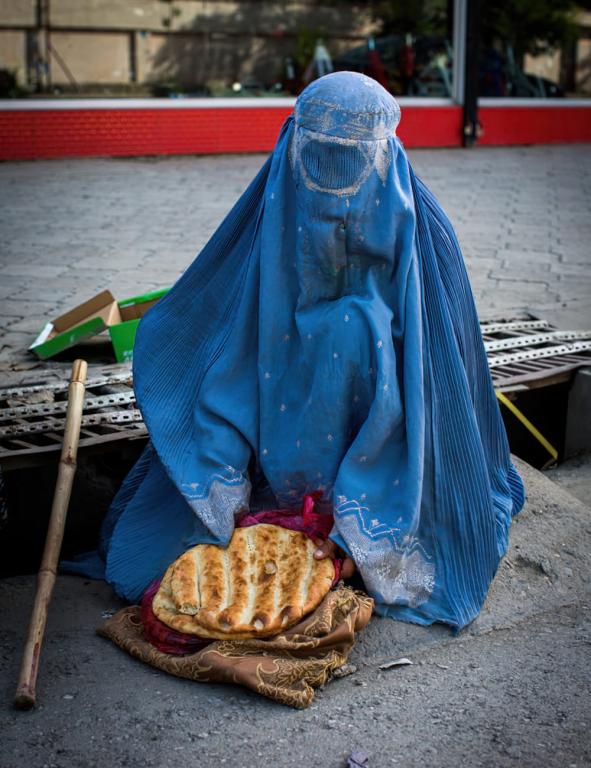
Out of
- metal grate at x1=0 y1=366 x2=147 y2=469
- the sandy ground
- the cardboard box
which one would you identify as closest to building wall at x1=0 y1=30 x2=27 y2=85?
the cardboard box

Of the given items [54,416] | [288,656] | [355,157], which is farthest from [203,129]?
[288,656]

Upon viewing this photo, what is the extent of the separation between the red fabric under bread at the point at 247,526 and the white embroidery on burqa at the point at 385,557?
0.09m

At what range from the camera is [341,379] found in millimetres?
2781

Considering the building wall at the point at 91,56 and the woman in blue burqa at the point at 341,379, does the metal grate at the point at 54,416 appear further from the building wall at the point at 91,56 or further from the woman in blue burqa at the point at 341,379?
the building wall at the point at 91,56

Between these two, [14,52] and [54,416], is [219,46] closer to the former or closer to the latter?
[14,52]

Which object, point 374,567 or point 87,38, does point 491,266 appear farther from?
point 87,38

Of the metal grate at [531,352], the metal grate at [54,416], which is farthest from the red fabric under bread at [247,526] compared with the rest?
the metal grate at [531,352]

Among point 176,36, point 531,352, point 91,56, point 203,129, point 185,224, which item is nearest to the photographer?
point 531,352

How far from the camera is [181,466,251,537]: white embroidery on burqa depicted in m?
2.77

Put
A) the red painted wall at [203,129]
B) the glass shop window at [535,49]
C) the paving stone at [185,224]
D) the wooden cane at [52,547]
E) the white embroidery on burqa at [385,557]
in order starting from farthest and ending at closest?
the glass shop window at [535,49] → the red painted wall at [203,129] → the paving stone at [185,224] → the white embroidery on burqa at [385,557] → the wooden cane at [52,547]

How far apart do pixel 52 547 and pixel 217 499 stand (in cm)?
51

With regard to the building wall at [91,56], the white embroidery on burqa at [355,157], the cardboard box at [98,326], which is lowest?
the cardboard box at [98,326]

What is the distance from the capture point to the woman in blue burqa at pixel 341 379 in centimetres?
271

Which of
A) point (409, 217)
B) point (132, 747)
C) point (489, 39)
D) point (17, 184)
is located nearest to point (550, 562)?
point (409, 217)
